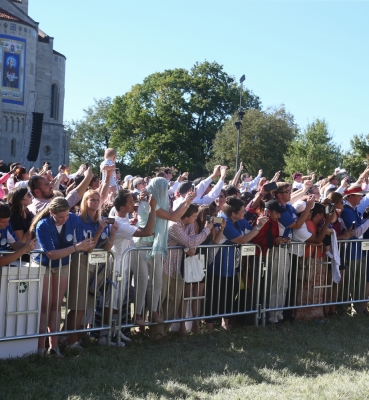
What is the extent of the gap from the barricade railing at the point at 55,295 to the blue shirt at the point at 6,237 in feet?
0.74

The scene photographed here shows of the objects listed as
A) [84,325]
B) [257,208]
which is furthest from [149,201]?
[257,208]

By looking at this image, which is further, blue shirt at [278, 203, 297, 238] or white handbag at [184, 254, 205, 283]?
blue shirt at [278, 203, 297, 238]

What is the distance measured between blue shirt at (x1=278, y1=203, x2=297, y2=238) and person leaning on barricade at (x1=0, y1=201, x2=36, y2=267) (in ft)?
12.9

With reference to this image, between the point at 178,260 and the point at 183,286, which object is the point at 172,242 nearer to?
the point at 178,260

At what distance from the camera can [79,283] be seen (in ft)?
23.4

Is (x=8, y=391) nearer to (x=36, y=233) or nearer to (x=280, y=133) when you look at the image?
(x=36, y=233)

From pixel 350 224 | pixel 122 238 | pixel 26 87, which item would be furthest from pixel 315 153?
pixel 122 238

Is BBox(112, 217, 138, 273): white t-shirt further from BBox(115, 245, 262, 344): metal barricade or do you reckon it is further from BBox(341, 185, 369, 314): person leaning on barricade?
BBox(341, 185, 369, 314): person leaning on barricade

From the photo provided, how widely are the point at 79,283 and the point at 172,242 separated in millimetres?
1437

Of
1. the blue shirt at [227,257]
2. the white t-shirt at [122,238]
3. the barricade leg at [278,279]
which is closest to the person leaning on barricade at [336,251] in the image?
the barricade leg at [278,279]

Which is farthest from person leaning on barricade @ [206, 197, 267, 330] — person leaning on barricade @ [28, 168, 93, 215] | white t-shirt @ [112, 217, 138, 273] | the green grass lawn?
person leaning on barricade @ [28, 168, 93, 215]

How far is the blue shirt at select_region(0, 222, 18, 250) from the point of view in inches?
261

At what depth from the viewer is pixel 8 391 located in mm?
5449

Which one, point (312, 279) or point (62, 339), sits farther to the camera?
point (312, 279)
